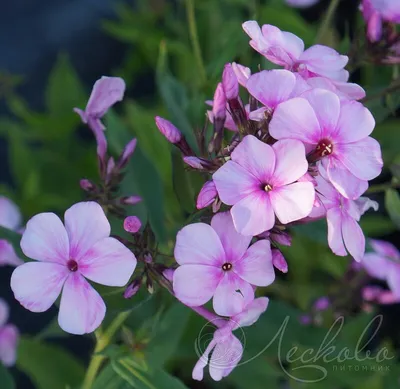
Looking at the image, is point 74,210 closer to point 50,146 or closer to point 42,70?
point 50,146

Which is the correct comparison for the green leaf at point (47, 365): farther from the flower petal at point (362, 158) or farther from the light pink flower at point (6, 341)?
the flower petal at point (362, 158)

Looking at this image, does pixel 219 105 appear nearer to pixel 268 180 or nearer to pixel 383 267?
pixel 268 180

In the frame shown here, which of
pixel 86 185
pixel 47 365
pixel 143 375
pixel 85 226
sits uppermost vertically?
pixel 85 226

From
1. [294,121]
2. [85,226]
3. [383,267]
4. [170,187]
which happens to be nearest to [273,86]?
[294,121]

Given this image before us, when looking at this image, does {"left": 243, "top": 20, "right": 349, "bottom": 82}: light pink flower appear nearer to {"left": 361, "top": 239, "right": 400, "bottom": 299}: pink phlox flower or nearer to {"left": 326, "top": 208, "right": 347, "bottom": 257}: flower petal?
{"left": 326, "top": 208, "right": 347, "bottom": 257}: flower petal

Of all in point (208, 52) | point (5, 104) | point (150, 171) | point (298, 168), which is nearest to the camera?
point (298, 168)

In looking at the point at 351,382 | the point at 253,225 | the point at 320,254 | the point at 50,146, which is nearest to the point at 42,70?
the point at 50,146

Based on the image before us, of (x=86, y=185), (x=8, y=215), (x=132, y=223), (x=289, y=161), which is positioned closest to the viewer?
(x=289, y=161)
